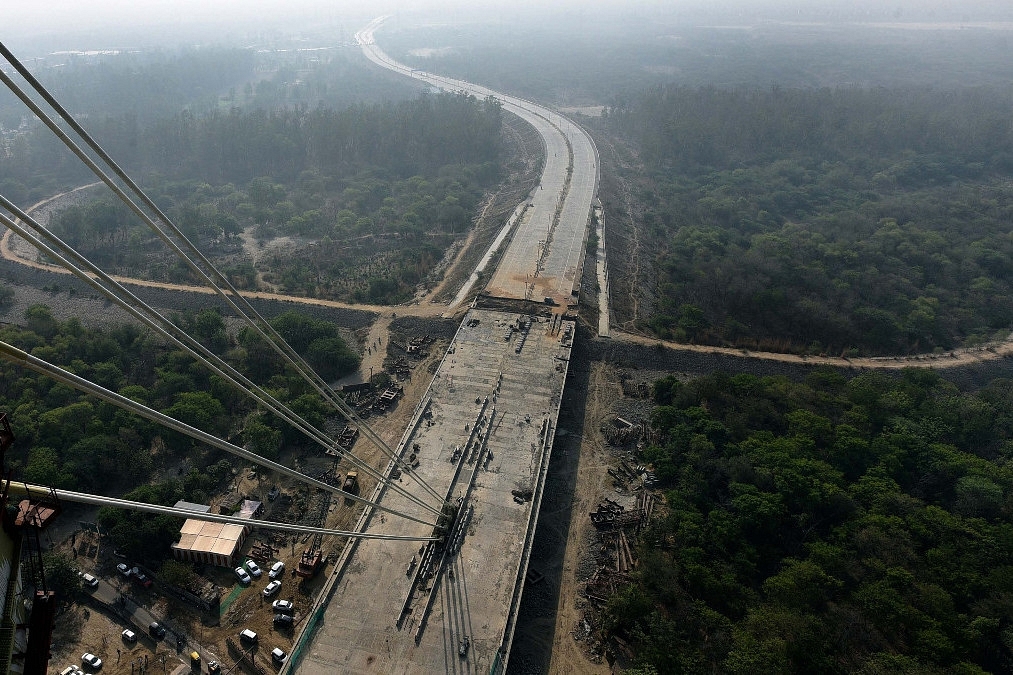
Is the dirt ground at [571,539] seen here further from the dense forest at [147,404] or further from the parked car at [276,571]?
the dense forest at [147,404]

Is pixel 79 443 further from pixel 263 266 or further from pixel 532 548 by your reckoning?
pixel 263 266

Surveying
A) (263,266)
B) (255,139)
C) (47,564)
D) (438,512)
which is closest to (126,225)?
(263,266)

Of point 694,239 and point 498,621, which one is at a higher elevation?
point 694,239

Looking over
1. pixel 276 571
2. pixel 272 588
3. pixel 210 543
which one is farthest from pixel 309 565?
pixel 210 543

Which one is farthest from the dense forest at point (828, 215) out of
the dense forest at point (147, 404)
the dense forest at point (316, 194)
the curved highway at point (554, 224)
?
the dense forest at point (147, 404)

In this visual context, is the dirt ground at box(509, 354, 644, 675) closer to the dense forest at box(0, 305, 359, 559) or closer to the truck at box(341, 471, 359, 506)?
the truck at box(341, 471, 359, 506)

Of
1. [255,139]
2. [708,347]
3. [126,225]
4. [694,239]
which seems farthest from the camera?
[255,139]

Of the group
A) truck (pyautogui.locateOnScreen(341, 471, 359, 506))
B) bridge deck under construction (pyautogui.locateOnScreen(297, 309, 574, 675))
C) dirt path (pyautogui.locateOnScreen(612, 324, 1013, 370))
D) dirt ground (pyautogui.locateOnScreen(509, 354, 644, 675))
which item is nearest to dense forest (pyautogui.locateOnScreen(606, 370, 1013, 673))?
dirt ground (pyautogui.locateOnScreen(509, 354, 644, 675))
